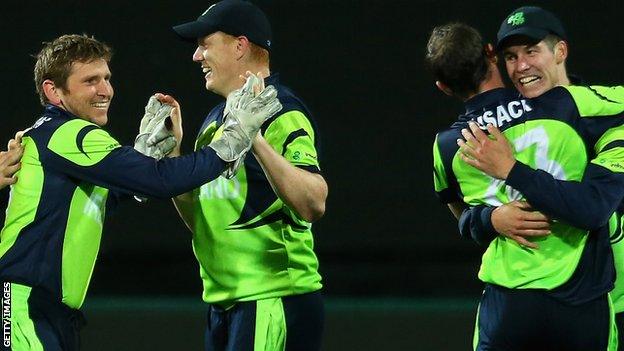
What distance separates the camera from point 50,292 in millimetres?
2885

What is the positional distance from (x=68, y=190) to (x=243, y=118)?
501 mm

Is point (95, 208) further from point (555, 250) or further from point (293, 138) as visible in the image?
point (555, 250)

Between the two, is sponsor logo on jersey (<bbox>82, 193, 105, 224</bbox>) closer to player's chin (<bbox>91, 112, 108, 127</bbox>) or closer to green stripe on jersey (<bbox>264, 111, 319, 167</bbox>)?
player's chin (<bbox>91, 112, 108, 127</bbox>)

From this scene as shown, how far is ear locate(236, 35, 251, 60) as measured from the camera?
3.21 m

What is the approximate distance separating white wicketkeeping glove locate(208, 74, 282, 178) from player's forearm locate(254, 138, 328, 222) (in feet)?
0.17

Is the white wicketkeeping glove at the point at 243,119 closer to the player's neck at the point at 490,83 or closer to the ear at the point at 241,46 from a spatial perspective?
the ear at the point at 241,46

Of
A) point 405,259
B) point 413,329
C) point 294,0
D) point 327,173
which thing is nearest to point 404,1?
point 294,0

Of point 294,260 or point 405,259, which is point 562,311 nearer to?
point 294,260

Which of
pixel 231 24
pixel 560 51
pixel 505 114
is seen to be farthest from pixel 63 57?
pixel 560 51

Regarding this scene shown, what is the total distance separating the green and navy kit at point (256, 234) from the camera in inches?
121

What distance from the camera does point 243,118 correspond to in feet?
9.39

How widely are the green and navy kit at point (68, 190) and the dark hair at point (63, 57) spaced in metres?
0.16

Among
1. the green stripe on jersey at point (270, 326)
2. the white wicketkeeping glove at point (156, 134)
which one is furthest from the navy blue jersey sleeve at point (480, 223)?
the white wicketkeeping glove at point (156, 134)

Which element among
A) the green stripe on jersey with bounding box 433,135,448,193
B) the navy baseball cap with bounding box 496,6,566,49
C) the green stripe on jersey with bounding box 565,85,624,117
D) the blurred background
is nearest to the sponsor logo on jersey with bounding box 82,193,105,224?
the green stripe on jersey with bounding box 433,135,448,193
